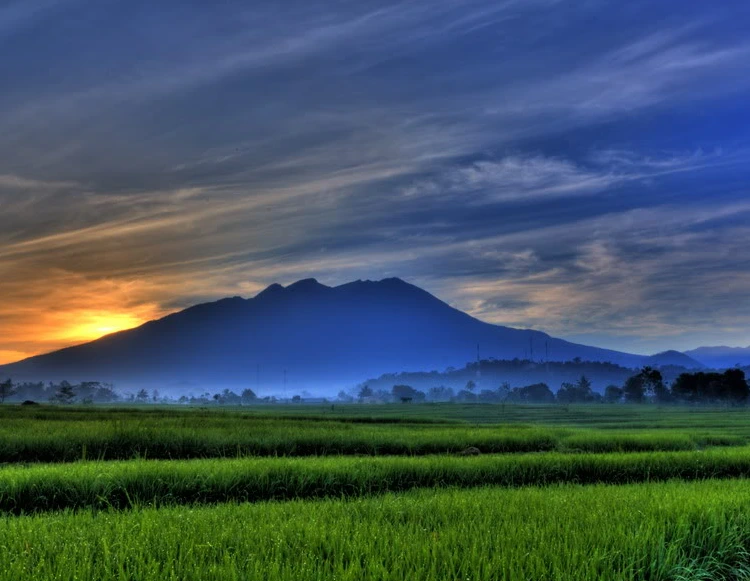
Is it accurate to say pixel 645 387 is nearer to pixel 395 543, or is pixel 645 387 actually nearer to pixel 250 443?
pixel 250 443

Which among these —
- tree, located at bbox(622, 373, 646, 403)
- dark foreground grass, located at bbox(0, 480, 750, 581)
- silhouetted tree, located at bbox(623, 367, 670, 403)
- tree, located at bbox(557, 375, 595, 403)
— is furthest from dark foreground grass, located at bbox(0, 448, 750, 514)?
tree, located at bbox(557, 375, 595, 403)

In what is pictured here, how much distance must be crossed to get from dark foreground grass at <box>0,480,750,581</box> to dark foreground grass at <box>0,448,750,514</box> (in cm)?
248

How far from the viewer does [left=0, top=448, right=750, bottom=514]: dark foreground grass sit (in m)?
10.9

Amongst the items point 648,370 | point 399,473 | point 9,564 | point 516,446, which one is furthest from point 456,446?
point 648,370

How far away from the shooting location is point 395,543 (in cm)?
594

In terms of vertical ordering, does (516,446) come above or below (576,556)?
below

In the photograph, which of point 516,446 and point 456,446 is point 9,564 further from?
point 516,446

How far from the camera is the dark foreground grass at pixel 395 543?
5.19 m

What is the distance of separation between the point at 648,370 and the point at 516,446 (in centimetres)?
14835

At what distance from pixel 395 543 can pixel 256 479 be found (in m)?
6.97

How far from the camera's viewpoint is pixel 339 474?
12.9 m

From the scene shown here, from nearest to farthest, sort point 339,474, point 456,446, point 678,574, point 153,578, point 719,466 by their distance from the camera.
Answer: point 153,578 → point 678,574 → point 339,474 → point 719,466 → point 456,446

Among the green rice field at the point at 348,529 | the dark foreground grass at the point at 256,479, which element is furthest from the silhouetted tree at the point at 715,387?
the green rice field at the point at 348,529

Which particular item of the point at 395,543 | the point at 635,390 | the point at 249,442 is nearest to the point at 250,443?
the point at 249,442
